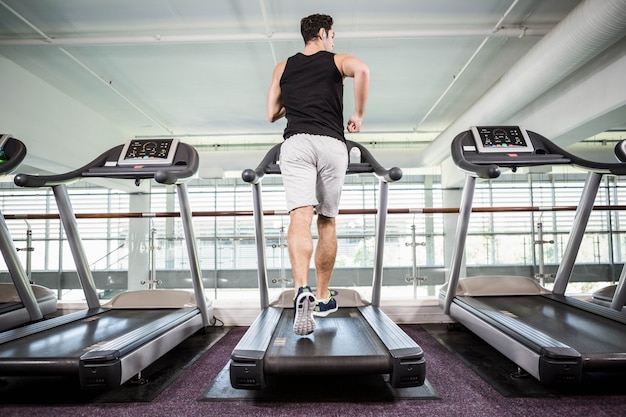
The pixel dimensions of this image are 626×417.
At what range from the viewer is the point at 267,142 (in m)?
9.23

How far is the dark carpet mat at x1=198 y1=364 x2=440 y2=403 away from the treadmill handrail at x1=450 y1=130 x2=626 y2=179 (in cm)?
127

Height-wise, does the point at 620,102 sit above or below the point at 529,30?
below

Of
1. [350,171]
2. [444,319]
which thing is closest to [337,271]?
[444,319]

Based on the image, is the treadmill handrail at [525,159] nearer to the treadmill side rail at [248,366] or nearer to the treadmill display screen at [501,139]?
the treadmill display screen at [501,139]

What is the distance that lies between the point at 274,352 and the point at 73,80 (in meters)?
5.74

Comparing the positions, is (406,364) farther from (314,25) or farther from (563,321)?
(314,25)

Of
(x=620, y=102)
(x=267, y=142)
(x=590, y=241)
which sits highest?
(x=267, y=142)

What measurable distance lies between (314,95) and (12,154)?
2107 mm

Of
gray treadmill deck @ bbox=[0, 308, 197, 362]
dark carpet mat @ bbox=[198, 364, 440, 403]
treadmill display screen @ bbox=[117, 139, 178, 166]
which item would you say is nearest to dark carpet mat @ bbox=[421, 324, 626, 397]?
dark carpet mat @ bbox=[198, 364, 440, 403]

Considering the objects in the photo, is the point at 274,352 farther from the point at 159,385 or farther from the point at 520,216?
the point at 520,216

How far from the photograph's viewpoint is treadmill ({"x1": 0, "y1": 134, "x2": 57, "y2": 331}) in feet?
8.13

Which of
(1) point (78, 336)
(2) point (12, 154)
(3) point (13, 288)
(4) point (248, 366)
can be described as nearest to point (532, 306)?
(4) point (248, 366)

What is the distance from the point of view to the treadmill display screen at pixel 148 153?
2.39 m

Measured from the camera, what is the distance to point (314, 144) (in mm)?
1791
